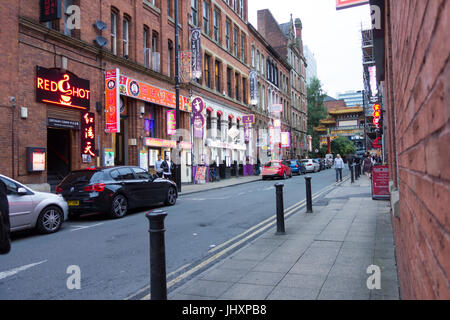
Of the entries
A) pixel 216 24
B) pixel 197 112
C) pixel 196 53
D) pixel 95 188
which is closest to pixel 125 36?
pixel 196 53

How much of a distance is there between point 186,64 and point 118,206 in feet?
49.8

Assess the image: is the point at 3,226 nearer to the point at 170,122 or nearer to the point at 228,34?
the point at 170,122

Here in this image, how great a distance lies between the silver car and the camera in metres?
7.59

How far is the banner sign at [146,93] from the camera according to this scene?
61.1 ft

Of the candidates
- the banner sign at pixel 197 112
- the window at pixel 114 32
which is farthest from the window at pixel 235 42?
the window at pixel 114 32

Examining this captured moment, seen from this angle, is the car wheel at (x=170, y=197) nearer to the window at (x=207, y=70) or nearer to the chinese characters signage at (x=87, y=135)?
the chinese characters signage at (x=87, y=135)

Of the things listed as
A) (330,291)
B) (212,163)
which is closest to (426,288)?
(330,291)

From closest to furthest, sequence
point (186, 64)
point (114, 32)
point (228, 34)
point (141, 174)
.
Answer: point (141, 174)
point (114, 32)
point (186, 64)
point (228, 34)

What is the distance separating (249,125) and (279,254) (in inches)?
1267

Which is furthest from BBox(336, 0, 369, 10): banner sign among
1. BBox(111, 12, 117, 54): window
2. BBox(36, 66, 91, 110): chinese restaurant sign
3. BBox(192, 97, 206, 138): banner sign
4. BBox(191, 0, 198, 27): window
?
BBox(191, 0, 198, 27): window

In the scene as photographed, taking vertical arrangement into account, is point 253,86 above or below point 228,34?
below

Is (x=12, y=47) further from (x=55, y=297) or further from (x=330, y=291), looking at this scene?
(x=330, y=291)

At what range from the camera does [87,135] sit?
1611 cm

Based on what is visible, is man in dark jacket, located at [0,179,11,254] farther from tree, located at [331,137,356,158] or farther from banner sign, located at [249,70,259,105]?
tree, located at [331,137,356,158]
